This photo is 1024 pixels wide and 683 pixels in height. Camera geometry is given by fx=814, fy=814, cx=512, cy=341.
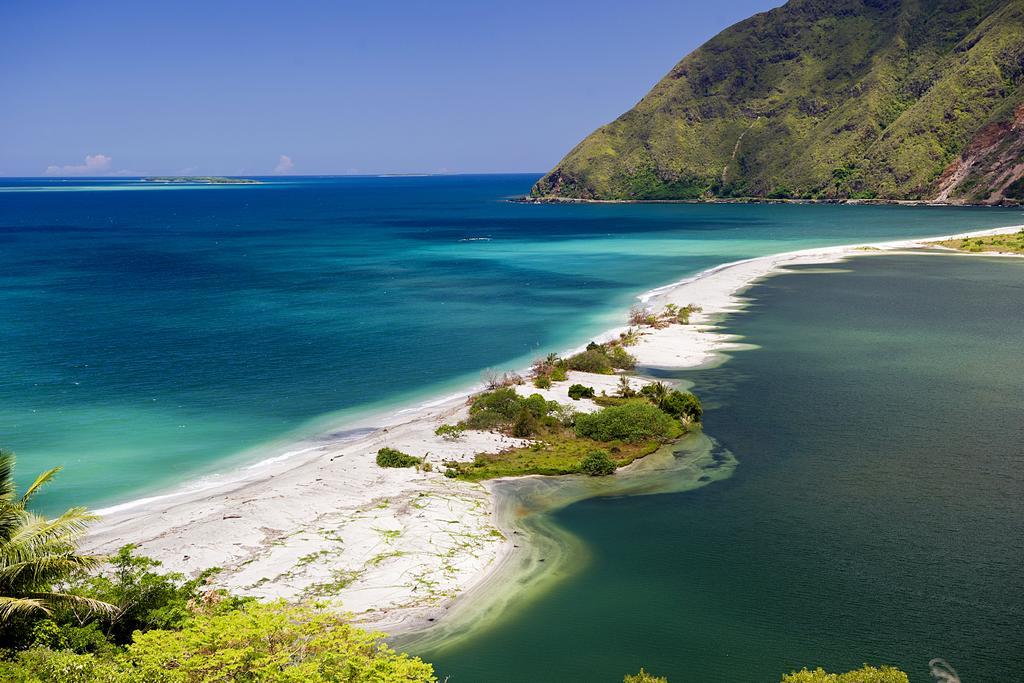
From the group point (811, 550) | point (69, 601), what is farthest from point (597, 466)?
point (69, 601)

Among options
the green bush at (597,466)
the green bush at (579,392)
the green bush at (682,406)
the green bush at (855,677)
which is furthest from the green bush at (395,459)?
the green bush at (855,677)

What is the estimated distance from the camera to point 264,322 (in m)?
65.0

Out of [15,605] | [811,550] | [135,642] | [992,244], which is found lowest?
[811,550]

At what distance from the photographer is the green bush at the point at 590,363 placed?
1815 inches

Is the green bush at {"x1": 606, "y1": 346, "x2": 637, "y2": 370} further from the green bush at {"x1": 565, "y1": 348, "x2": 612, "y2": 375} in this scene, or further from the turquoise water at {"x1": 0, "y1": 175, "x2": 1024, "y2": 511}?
the turquoise water at {"x1": 0, "y1": 175, "x2": 1024, "y2": 511}

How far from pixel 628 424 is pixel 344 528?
1461 centimetres

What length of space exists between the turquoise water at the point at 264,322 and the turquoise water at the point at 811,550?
16.8 m

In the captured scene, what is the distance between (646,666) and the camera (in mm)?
19281

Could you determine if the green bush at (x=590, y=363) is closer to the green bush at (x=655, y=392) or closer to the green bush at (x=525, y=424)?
the green bush at (x=655, y=392)

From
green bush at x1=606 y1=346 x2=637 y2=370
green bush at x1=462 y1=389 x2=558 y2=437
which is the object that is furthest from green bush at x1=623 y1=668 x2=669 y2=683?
green bush at x1=606 y1=346 x2=637 y2=370

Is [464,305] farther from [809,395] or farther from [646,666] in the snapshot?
[646,666]

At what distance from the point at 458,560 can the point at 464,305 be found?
51117 mm

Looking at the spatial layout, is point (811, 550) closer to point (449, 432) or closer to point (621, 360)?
point (449, 432)

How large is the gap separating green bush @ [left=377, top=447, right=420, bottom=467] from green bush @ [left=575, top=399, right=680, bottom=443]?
8150mm
